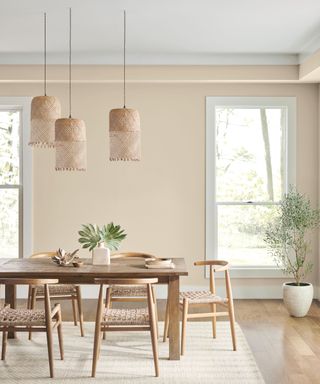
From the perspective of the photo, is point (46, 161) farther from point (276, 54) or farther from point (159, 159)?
point (276, 54)

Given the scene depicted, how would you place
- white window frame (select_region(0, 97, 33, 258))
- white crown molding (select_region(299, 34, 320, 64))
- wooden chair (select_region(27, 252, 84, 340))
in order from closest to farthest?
wooden chair (select_region(27, 252, 84, 340)) < white crown molding (select_region(299, 34, 320, 64)) < white window frame (select_region(0, 97, 33, 258))

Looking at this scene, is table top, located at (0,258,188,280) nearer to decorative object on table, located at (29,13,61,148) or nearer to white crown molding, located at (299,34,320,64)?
decorative object on table, located at (29,13,61,148)

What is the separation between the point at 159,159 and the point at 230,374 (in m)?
3.53

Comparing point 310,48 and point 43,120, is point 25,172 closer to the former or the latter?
point 43,120

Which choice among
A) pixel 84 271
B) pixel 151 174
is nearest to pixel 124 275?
pixel 84 271

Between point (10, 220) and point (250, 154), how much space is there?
2911 mm

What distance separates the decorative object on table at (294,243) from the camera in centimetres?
688

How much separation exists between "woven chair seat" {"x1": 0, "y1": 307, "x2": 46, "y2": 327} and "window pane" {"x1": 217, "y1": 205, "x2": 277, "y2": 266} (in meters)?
3.48

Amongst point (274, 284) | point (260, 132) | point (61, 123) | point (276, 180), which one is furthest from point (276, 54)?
point (61, 123)

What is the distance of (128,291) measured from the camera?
5926mm

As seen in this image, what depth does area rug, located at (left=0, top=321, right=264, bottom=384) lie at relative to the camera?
4.70 metres

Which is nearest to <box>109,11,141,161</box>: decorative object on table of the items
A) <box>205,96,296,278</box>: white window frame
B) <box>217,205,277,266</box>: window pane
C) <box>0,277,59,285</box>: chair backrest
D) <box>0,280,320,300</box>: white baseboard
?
<box>0,277,59,285</box>: chair backrest

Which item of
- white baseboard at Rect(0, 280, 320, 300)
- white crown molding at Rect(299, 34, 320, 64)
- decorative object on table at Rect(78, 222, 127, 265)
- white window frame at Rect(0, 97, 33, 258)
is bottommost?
white baseboard at Rect(0, 280, 320, 300)

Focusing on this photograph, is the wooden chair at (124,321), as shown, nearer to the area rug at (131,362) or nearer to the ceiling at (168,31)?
the area rug at (131,362)
